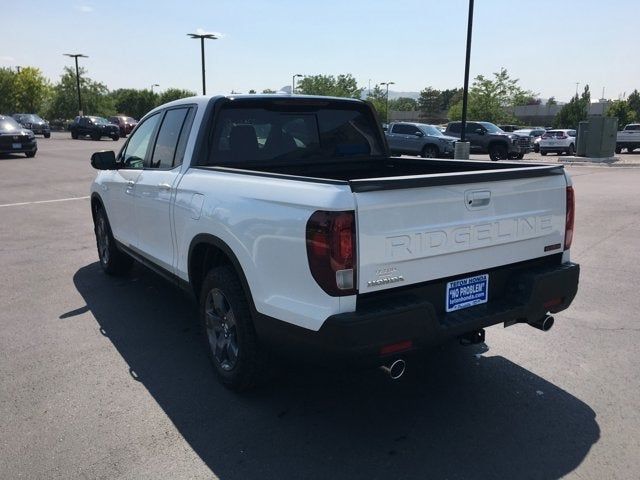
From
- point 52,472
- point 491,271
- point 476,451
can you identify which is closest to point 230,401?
point 52,472

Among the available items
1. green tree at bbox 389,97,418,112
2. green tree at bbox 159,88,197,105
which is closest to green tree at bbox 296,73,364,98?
green tree at bbox 159,88,197,105

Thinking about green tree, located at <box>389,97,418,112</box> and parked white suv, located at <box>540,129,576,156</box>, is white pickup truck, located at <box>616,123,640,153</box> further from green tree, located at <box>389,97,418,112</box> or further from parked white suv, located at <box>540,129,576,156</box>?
green tree, located at <box>389,97,418,112</box>

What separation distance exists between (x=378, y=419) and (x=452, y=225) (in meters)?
1.23

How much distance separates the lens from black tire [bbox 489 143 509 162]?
85.8 ft

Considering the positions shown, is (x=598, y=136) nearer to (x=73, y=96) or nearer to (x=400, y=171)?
(x=400, y=171)

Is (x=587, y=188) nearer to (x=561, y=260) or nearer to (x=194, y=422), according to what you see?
(x=561, y=260)

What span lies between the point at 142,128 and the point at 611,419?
4565 millimetres

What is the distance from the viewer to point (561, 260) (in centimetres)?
378

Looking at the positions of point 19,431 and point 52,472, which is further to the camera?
point 19,431

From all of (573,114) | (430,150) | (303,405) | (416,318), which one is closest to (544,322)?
(416,318)

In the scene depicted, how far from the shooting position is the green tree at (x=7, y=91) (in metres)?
74.8

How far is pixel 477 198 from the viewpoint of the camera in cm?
315

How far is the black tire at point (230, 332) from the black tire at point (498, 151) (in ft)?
80.5

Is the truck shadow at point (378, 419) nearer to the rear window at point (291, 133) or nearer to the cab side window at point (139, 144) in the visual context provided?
the rear window at point (291, 133)
